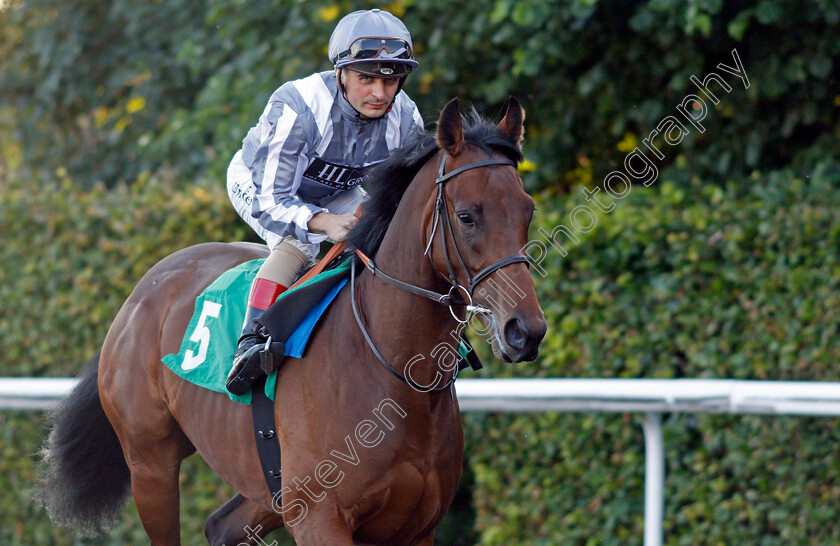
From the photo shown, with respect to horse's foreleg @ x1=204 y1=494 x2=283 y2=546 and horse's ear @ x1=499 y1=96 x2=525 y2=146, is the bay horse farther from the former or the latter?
horse's foreleg @ x1=204 y1=494 x2=283 y2=546

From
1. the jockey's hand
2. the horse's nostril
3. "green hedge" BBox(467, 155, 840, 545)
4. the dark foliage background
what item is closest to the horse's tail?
the dark foliage background

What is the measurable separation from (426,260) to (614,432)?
192cm

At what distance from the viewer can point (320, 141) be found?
130 inches

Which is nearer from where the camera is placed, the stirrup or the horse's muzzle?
the horse's muzzle

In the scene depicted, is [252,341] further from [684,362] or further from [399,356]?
[684,362]

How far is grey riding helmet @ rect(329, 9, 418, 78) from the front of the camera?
10.2ft

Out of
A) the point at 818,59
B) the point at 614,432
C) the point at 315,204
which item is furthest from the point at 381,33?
the point at 818,59

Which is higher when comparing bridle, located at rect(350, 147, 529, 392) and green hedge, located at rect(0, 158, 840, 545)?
green hedge, located at rect(0, 158, 840, 545)

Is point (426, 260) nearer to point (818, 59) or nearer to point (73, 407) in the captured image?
point (73, 407)

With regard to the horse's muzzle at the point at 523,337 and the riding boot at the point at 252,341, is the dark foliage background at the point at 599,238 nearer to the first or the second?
the riding boot at the point at 252,341

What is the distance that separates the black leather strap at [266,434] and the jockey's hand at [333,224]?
21.4 inches

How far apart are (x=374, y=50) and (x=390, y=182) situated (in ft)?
1.49

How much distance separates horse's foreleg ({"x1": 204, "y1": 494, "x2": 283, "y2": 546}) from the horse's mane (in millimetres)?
1411

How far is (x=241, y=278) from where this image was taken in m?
3.59
